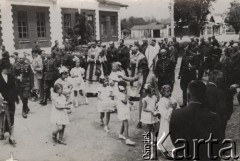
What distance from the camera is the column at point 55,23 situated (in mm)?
15562

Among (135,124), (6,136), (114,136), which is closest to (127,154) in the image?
(114,136)

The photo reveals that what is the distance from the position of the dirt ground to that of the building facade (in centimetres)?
670

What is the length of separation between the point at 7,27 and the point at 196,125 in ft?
37.3

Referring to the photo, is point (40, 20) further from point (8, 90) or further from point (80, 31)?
point (8, 90)

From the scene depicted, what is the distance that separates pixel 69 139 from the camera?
560 cm

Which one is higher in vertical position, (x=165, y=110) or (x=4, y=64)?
(x=4, y=64)

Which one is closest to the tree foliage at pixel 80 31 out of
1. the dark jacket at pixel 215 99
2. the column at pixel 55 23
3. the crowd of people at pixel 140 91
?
the column at pixel 55 23

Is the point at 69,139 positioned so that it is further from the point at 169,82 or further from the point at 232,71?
the point at 232,71

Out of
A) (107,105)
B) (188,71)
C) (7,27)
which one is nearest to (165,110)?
(107,105)

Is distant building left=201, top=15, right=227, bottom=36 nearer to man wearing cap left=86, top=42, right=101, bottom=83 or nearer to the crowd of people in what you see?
the crowd of people

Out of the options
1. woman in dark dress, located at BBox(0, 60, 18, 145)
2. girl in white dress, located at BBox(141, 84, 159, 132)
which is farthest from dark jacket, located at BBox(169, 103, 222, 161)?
woman in dark dress, located at BBox(0, 60, 18, 145)

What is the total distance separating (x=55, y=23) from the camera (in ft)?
51.6

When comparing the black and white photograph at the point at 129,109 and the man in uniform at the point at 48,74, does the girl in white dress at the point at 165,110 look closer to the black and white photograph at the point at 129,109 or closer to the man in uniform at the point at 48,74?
the black and white photograph at the point at 129,109

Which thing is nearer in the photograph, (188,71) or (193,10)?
(188,71)
